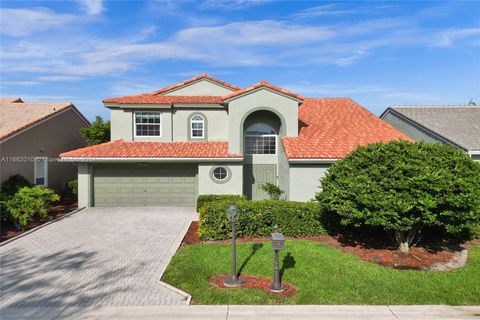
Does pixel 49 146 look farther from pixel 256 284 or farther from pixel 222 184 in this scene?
pixel 256 284

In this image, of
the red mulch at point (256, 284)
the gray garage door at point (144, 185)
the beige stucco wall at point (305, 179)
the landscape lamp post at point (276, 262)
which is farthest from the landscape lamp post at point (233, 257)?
the gray garage door at point (144, 185)

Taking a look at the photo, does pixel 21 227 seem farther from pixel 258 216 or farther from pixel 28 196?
pixel 258 216

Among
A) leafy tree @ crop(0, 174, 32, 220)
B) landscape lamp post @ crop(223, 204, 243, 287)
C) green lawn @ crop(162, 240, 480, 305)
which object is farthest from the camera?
leafy tree @ crop(0, 174, 32, 220)

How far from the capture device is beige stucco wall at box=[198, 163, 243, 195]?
15.6 meters

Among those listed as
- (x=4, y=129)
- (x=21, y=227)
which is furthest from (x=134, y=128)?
(x=21, y=227)

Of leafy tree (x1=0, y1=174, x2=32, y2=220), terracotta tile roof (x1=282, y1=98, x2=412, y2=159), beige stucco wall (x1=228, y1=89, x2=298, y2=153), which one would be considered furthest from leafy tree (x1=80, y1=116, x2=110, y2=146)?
terracotta tile roof (x1=282, y1=98, x2=412, y2=159)

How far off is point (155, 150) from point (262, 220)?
7775 mm

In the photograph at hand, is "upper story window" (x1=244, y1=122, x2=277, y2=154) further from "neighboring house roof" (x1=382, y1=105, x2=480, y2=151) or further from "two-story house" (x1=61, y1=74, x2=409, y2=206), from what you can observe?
"neighboring house roof" (x1=382, y1=105, x2=480, y2=151)

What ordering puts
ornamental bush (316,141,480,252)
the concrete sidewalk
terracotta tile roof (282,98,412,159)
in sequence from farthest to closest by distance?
1. terracotta tile roof (282,98,412,159)
2. ornamental bush (316,141,480,252)
3. the concrete sidewalk

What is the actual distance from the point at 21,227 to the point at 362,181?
12.6m

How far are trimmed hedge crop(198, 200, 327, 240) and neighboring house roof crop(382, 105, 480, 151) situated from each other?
444 inches

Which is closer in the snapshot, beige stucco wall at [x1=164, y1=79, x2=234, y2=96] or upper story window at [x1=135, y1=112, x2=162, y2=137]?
upper story window at [x1=135, y1=112, x2=162, y2=137]

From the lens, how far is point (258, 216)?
10.5 meters

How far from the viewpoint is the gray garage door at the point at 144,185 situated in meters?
16.2
